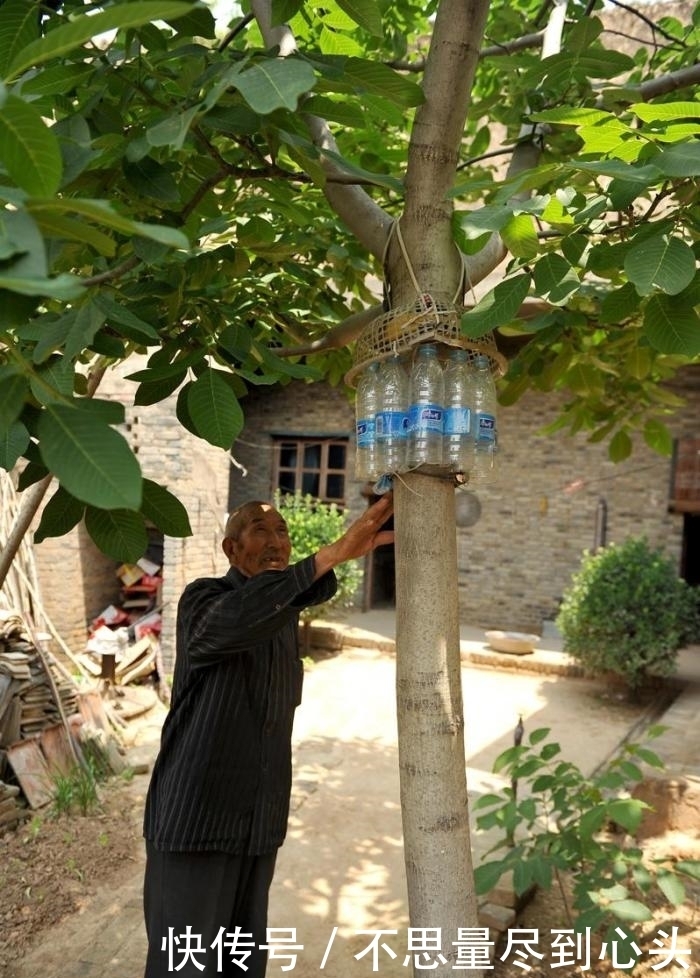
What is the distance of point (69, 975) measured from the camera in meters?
3.49

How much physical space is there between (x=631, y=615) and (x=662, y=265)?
25.7 feet

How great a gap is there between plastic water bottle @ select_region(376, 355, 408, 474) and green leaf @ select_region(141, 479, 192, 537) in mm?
419

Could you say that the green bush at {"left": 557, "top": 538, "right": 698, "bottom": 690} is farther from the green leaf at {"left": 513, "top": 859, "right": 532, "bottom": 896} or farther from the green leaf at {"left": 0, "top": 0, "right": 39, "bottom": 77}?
the green leaf at {"left": 0, "top": 0, "right": 39, "bottom": 77}

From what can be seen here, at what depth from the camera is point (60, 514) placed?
1578mm

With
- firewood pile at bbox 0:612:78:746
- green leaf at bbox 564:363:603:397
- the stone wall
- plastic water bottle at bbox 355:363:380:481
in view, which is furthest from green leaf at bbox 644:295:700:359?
the stone wall

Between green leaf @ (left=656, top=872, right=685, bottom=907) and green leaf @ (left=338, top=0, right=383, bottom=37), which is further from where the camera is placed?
green leaf @ (left=656, top=872, right=685, bottom=907)

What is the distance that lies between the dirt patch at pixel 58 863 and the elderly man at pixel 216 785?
1.76m

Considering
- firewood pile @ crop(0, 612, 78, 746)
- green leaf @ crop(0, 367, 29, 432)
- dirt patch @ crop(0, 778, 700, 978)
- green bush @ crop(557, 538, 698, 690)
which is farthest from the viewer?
green bush @ crop(557, 538, 698, 690)

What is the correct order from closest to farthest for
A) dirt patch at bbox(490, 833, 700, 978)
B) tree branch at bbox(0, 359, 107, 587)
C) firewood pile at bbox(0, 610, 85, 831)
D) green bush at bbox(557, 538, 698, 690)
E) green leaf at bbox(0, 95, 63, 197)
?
green leaf at bbox(0, 95, 63, 197)
tree branch at bbox(0, 359, 107, 587)
dirt patch at bbox(490, 833, 700, 978)
firewood pile at bbox(0, 610, 85, 831)
green bush at bbox(557, 538, 698, 690)

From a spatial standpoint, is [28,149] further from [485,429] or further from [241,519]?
[241,519]

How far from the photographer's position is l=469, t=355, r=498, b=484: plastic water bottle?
169cm

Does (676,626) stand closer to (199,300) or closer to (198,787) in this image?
(198,787)

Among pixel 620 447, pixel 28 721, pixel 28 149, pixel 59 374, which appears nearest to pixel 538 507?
pixel 28 721

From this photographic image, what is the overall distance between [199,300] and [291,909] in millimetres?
3359
